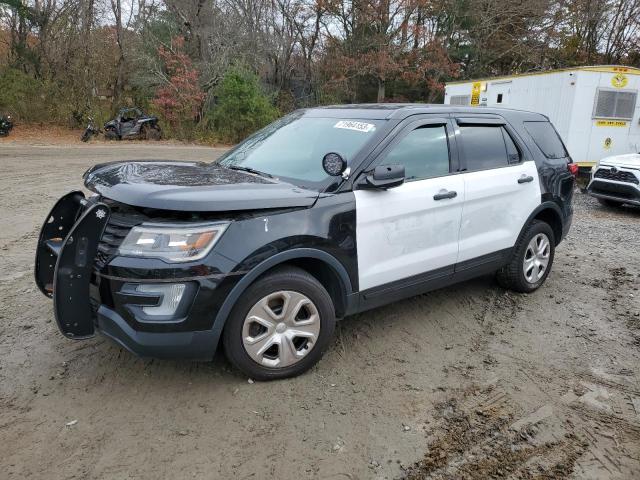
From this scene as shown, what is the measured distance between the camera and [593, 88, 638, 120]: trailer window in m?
11.7

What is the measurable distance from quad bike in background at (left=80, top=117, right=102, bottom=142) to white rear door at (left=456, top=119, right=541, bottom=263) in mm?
17237

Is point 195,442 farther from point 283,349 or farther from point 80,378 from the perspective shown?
point 80,378

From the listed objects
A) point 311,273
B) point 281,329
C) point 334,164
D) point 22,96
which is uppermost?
point 22,96

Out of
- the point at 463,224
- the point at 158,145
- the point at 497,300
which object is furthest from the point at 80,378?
the point at 158,145

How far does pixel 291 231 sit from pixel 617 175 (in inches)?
343

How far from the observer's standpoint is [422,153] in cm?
392

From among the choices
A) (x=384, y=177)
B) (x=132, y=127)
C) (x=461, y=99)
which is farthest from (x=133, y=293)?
(x=132, y=127)

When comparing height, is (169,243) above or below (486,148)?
below

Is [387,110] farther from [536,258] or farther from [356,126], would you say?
[536,258]

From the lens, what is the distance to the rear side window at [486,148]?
4254mm

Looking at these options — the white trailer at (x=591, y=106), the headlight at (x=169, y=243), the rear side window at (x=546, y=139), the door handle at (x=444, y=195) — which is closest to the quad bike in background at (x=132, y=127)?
the white trailer at (x=591, y=106)

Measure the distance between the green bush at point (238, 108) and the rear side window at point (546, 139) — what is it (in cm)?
1571

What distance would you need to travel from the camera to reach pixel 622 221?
8.98 m

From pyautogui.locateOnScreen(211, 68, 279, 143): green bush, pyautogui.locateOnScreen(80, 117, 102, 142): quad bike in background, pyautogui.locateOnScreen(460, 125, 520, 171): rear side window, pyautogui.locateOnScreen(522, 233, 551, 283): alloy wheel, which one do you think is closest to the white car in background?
pyautogui.locateOnScreen(522, 233, 551, 283): alloy wheel
